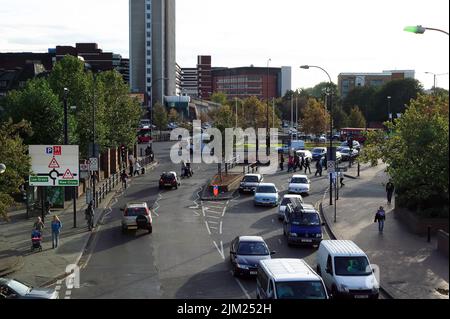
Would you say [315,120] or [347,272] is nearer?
[347,272]

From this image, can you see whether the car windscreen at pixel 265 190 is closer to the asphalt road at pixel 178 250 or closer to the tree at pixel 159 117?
the asphalt road at pixel 178 250

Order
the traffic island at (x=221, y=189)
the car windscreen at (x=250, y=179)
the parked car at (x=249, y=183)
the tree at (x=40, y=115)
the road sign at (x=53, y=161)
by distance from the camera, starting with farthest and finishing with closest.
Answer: the car windscreen at (x=250, y=179), the parked car at (x=249, y=183), the traffic island at (x=221, y=189), the tree at (x=40, y=115), the road sign at (x=53, y=161)

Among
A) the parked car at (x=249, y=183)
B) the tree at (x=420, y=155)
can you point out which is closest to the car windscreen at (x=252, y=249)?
the tree at (x=420, y=155)

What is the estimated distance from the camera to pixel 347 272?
19.3 m

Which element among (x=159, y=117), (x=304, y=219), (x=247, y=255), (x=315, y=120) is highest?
(x=159, y=117)

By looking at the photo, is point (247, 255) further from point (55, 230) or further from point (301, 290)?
point (55, 230)

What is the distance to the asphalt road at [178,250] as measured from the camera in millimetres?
20553

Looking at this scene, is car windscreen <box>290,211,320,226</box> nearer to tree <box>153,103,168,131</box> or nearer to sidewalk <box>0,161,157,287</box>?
sidewalk <box>0,161,157,287</box>

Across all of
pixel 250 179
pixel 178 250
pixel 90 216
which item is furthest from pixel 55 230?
pixel 250 179

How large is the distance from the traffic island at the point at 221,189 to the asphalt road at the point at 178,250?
34.1 inches

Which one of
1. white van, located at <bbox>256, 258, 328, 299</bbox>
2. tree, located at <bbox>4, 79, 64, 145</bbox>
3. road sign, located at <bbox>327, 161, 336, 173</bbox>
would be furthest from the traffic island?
white van, located at <bbox>256, 258, 328, 299</bbox>

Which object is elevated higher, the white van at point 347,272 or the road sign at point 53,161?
the road sign at point 53,161

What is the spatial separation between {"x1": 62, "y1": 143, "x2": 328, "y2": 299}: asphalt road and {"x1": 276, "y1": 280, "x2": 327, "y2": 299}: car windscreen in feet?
11.5

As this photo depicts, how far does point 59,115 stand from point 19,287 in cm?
2222
